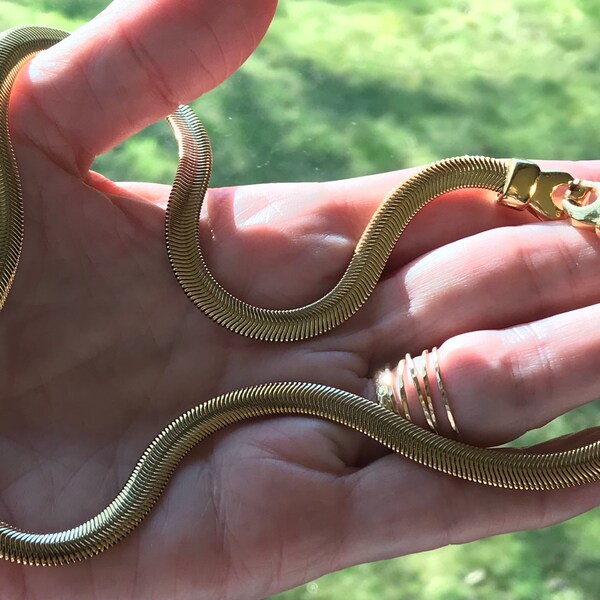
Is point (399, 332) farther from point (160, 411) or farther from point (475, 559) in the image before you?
point (475, 559)

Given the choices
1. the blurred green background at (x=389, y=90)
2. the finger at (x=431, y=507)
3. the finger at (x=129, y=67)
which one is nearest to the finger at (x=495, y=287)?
the finger at (x=431, y=507)

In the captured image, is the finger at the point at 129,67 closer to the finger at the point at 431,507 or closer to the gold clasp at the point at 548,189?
the gold clasp at the point at 548,189

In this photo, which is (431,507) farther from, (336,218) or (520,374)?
(336,218)

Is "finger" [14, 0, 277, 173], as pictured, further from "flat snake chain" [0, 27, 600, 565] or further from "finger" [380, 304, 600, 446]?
"finger" [380, 304, 600, 446]

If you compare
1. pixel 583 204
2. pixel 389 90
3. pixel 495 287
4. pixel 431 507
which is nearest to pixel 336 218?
pixel 495 287

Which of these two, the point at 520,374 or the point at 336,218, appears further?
the point at 336,218

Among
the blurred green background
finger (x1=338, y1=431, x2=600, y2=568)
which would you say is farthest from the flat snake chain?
the blurred green background

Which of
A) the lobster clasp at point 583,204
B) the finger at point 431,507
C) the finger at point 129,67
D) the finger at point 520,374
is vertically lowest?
the finger at point 431,507
